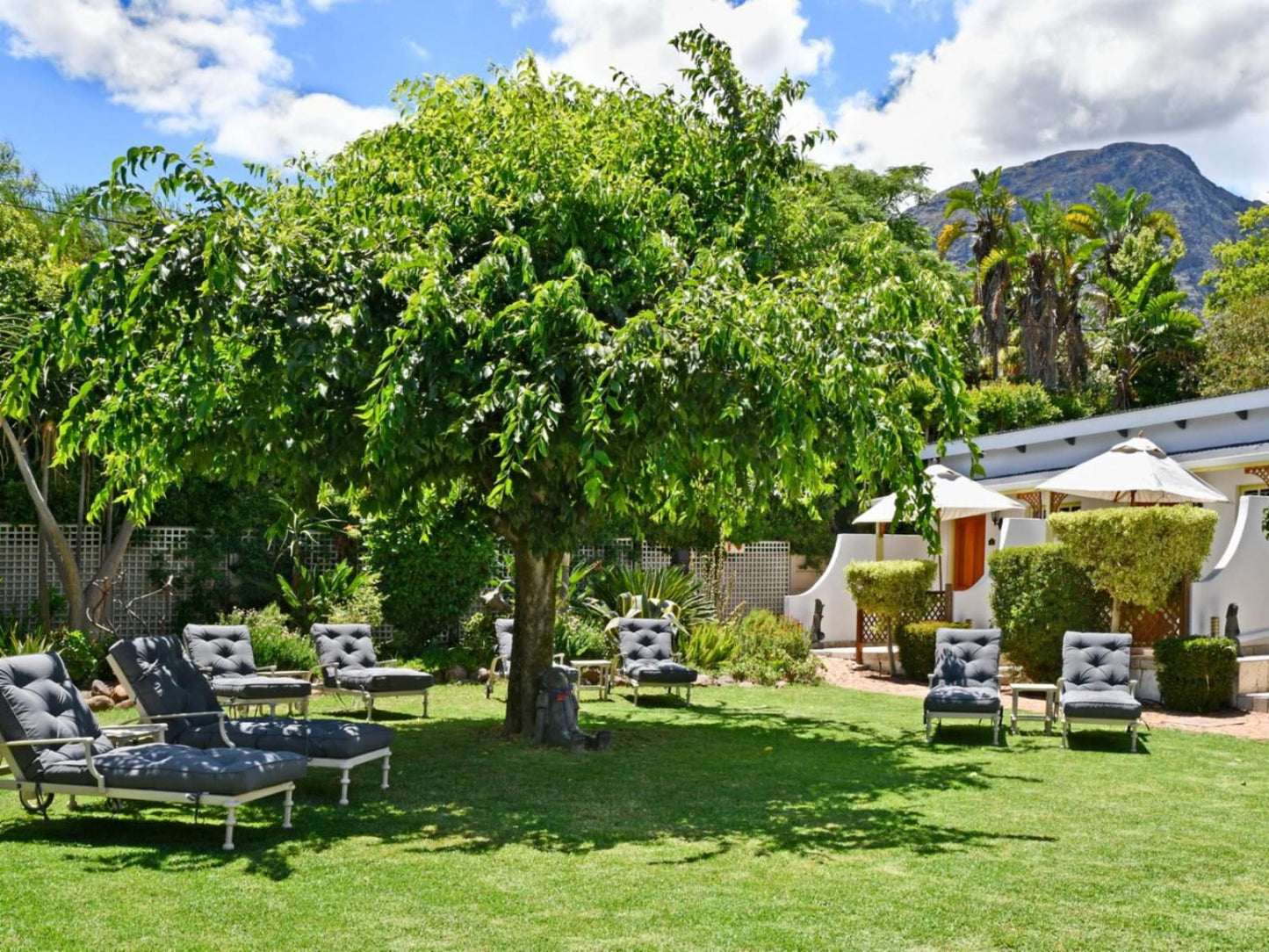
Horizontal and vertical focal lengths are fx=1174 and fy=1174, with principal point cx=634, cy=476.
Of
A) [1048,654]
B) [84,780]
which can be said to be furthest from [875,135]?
[84,780]

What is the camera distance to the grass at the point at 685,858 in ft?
18.8

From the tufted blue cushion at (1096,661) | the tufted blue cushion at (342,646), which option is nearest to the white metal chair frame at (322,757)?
the tufted blue cushion at (342,646)

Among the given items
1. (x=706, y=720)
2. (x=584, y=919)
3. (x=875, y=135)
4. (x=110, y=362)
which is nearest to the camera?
(x=584, y=919)

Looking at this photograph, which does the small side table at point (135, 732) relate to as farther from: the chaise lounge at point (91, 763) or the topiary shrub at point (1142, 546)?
the topiary shrub at point (1142, 546)

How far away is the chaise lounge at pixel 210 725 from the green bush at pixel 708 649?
9.76 metres

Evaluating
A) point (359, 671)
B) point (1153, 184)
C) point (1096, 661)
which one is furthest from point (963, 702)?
point (1153, 184)

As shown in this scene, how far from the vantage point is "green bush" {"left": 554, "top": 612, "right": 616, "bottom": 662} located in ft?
58.0

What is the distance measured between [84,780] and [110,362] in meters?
3.67

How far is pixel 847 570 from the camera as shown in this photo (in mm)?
20328

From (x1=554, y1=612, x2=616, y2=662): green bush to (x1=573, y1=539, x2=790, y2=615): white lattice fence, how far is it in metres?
3.98

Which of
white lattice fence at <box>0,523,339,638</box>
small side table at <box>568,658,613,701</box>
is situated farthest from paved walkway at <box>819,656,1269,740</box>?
white lattice fence at <box>0,523,339,638</box>

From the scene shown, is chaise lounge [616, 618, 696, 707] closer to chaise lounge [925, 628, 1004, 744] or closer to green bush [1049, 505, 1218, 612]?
chaise lounge [925, 628, 1004, 744]

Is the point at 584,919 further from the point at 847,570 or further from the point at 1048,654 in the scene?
the point at 847,570

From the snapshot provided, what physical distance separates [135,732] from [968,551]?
787 inches
